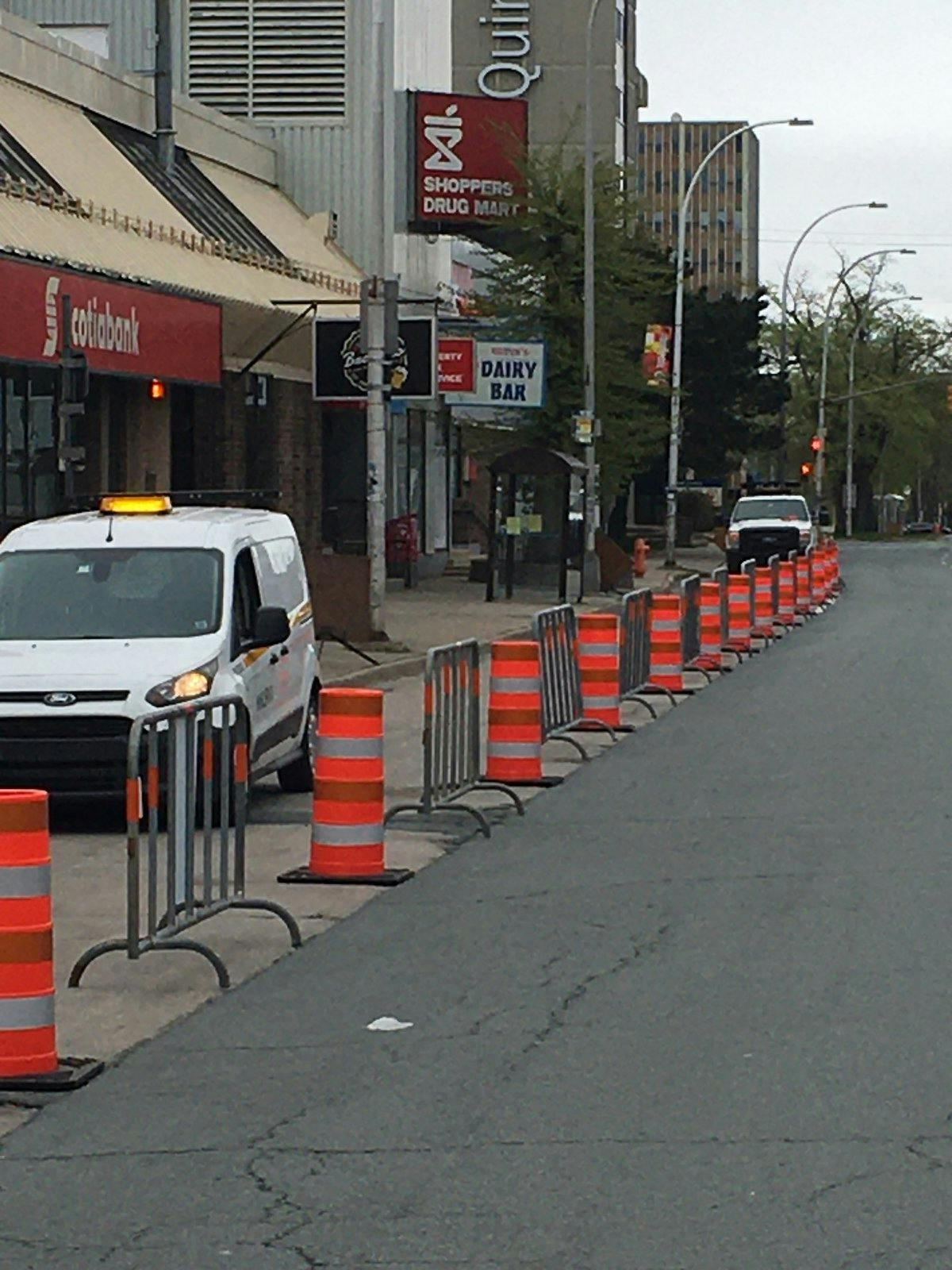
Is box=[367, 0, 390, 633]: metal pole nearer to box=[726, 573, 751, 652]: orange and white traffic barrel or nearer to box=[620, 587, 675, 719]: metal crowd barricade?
box=[726, 573, 751, 652]: orange and white traffic barrel

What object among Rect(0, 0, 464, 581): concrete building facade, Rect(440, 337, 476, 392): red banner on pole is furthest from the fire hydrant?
Rect(440, 337, 476, 392): red banner on pole

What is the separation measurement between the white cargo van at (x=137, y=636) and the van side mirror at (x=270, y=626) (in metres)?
0.01

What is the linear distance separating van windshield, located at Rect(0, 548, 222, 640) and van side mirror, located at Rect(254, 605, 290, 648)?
0.94 ft

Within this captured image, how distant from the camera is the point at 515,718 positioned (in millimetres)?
16453

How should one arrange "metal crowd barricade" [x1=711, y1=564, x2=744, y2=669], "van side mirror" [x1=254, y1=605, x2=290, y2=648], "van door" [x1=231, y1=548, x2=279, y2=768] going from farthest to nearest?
"metal crowd barricade" [x1=711, y1=564, x2=744, y2=669] < "van side mirror" [x1=254, y1=605, x2=290, y2=648] < "van door" [x1=231, y1=548, x2=279, y2=768]

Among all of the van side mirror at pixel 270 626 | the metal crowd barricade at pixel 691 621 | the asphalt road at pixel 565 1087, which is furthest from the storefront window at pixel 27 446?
the asphalt road at pixel 565 1087

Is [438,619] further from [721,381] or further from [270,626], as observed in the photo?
[721,381]

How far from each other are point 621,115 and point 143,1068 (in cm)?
8938

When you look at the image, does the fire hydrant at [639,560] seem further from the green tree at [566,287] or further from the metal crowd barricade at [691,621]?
the metal crowd barricade at [691,621]

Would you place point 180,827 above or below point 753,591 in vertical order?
above

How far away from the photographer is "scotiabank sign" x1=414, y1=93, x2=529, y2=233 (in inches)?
1870

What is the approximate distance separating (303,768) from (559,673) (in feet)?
10.7

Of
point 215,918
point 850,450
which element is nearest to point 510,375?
point 215,918

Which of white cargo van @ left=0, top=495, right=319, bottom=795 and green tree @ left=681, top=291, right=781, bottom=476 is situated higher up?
green tree @ left=681, top=291, right=781, bottom=476
